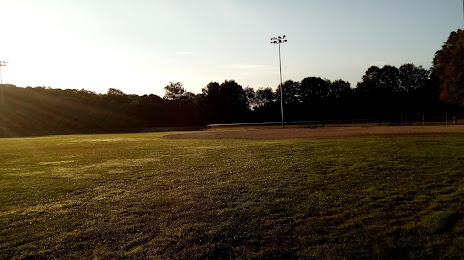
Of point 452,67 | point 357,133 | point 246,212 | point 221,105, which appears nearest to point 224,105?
point 221,105

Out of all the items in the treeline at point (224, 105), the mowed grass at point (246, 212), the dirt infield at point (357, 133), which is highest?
the treeline at point (224, 105)

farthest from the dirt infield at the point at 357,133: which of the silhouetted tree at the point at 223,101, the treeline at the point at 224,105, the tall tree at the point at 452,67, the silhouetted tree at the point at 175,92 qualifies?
the silhouetted tree at the point at 175,92

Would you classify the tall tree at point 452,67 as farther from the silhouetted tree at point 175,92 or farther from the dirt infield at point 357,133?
the silhouetted tree at point 175,92

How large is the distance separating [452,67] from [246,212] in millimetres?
53728

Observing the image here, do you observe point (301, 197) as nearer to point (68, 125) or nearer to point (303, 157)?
point (303, 157)

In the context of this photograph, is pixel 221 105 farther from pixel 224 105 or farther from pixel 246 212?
pixel 246 212

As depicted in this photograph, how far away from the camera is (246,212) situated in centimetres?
684

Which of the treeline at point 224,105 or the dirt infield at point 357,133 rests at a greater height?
the treeline at point 224,105

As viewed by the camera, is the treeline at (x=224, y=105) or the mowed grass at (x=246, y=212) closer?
the mowed grass at (x=246, y=212)

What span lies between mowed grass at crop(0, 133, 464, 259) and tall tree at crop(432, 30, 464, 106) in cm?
4420

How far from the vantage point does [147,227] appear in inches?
245

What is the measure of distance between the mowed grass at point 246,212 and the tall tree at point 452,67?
Answer: 44195mm

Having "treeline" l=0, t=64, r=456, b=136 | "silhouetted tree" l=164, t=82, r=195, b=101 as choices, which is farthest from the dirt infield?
"silhouetted tree" l=164, t=82, r=195, b=101

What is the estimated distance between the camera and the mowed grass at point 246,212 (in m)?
5.22
